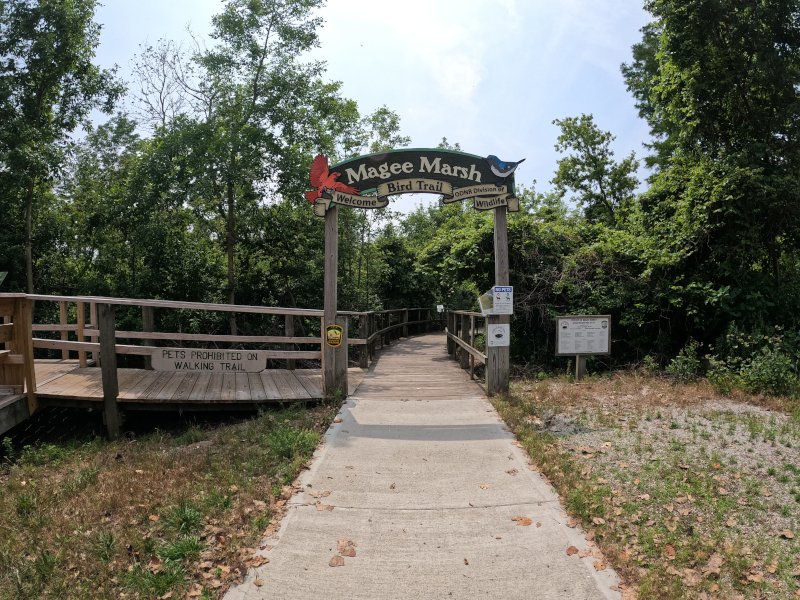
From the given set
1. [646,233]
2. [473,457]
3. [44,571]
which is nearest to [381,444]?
[473,457]

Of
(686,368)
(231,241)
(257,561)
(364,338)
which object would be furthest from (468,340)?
(257,561)

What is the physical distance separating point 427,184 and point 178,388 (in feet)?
15.1

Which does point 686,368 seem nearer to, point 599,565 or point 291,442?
point 599,565

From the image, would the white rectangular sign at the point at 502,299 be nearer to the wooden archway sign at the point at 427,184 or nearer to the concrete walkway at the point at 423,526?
the wooden archway sign at the point at 427,184

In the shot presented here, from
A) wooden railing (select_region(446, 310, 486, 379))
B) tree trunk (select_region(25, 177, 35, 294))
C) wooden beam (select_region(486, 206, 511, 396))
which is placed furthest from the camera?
tree trunk (select_region(25, 177, 35, 294))

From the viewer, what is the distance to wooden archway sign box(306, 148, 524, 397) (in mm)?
7934

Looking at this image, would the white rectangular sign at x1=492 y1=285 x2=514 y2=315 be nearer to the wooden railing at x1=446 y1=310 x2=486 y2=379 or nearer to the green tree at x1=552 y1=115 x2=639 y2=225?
the wooden railing at x1=446 y1=310 x2=486 y2=379

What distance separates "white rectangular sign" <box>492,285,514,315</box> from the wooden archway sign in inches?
5.7

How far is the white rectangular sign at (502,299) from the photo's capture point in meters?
7.88

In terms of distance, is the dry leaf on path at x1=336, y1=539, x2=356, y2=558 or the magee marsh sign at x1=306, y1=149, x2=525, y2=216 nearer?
the dry leaf on path at x1=336, y1=539, x2=356, y2=558

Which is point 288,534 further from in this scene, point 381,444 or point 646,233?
point 646,233

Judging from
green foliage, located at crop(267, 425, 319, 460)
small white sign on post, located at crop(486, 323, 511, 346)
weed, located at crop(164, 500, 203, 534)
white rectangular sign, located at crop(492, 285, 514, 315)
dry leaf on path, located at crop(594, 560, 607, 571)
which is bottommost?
dry leaf on path, located at crop(594, 560, 607, 571)

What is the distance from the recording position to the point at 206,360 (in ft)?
25.0

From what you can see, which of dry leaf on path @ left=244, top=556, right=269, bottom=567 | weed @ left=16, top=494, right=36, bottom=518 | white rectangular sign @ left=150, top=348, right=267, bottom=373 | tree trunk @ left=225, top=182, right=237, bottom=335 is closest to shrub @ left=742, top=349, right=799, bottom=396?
white rectangular sign @ left=150, top=348, right=267, bottom=373
